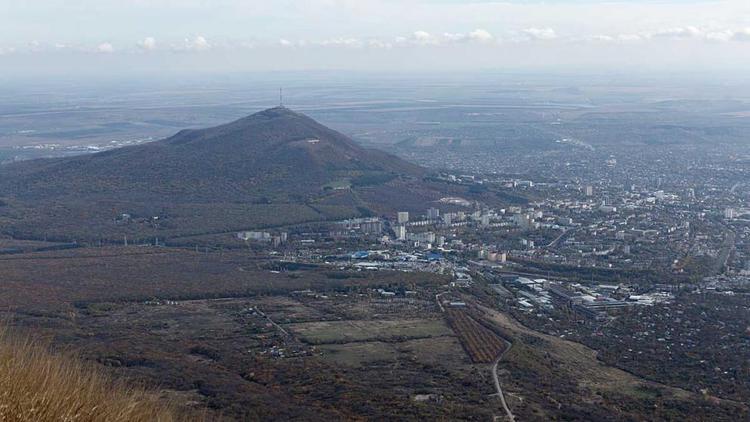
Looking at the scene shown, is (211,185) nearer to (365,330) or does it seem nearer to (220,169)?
(220,169)

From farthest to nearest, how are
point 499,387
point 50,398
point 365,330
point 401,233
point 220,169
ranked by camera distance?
point 220,169 < point 401,233 < point 365,330 < point 499,387 < point 50,398

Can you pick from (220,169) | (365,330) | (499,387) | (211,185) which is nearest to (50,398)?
(499,387)

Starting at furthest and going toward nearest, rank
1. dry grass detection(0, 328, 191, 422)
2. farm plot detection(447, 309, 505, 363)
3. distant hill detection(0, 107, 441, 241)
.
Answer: distant hill detection(0, 107, 441, 241) → farm plot detection(447, 309, 505, 363) → dry grass detection(0, 328, 191, 422)

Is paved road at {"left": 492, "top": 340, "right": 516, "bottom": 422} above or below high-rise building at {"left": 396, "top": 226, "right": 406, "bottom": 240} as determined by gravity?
above

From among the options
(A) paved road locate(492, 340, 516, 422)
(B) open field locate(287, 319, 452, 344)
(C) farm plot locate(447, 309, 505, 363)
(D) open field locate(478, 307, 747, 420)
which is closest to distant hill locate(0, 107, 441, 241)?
(B) open field locate(287, 319, 452, 344)

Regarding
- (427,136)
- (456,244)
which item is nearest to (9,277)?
(456,244)

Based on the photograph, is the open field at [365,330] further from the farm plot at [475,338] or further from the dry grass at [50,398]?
the dry grass at [50,398]

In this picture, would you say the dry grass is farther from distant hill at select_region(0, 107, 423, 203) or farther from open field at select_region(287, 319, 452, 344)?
distant hill at select_region(0, 107, 423, 203)

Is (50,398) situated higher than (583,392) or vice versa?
(50,398)

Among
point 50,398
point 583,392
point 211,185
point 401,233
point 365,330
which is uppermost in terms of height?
point 50,398
